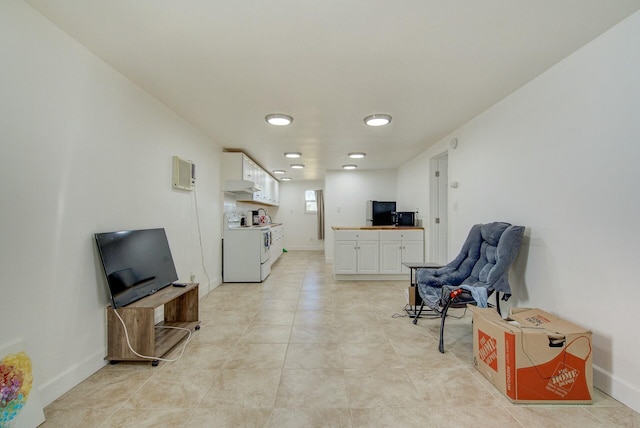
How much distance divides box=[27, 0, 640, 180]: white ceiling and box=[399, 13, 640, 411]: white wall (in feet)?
0.80

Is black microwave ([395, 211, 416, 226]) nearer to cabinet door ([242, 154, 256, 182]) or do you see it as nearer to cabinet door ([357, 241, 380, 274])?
cabinet door ([357, 241, 380, 274])

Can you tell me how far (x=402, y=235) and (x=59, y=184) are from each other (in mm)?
4364

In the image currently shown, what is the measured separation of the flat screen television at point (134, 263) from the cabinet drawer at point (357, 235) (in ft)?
8.91

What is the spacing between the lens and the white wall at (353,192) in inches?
259

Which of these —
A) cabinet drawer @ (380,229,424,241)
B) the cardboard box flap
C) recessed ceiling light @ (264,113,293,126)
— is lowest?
the cardboard box flap

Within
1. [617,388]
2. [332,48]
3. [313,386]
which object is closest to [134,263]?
[313,386]

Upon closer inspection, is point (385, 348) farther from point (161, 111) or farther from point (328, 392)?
point (161, 111)

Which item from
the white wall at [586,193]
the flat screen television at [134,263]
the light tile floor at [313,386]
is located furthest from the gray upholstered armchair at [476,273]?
the flat screen television at [134,263]

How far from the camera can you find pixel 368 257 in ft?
15.7

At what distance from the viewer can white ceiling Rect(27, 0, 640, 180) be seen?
1.53 metres

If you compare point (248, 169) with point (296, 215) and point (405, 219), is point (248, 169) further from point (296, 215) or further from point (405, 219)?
point (296, 215)

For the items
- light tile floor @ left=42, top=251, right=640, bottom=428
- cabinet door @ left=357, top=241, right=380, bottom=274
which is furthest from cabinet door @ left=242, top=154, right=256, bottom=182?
light tile floor @ left=42, top=251, right=640, bottom=428

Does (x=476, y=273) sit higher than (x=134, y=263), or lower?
lower

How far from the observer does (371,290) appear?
13.9 ft
